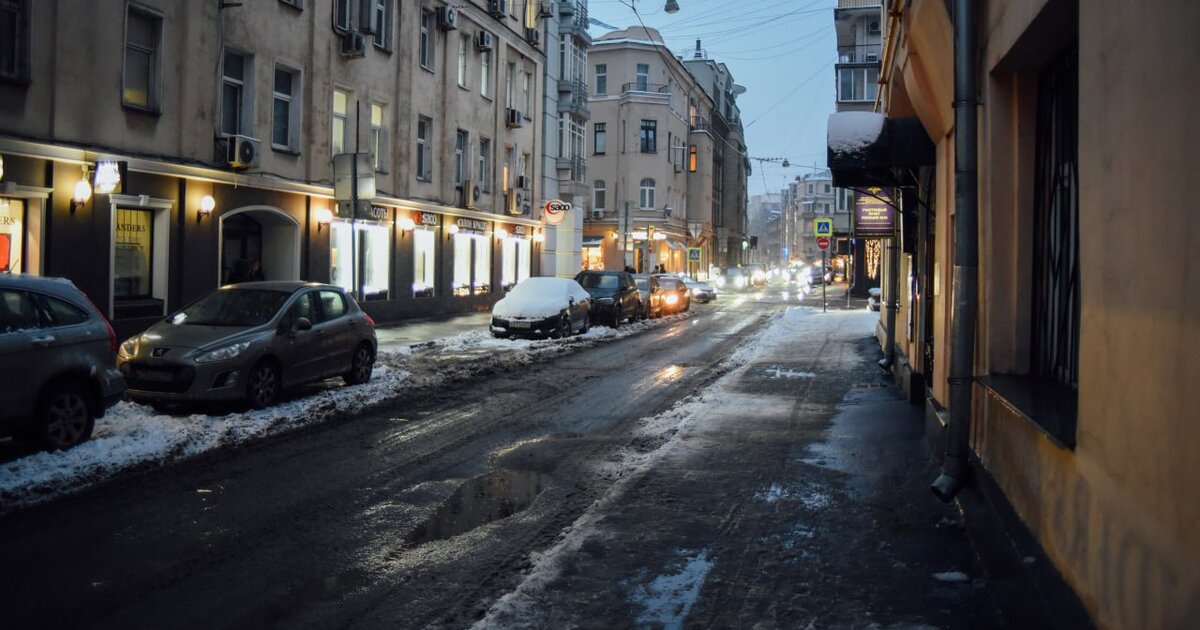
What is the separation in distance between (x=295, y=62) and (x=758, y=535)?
1885 cm

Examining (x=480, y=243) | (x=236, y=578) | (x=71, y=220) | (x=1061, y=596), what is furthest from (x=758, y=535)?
(x=480, y=243)

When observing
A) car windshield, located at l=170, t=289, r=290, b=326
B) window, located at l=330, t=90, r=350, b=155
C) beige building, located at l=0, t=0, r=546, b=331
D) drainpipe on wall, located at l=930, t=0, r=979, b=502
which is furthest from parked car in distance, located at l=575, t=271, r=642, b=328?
drainpipe on wall, located at l=930, t=0, r=979, b=502

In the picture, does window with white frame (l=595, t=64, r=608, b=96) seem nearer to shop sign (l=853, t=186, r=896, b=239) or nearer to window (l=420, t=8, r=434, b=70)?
window (l=420, t=8, r=434, b=70)

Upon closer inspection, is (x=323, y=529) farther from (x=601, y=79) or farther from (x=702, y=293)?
(x=601, y=79)

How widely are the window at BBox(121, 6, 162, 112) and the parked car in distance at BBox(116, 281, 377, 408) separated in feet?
21.4

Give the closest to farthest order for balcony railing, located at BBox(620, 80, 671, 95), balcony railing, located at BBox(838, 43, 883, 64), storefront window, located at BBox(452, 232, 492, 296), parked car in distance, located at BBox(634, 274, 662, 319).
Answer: storefront window, located at BBox(452, 232, 492, 296) → parked car in distance, located at BBox(634, 274, 662, 319) → balcony railing, located at BBox(838, 43, 883, 64) → balcony railing, located at BBox(620, 80, 671, 95)

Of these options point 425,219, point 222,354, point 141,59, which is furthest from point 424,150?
point 222,354

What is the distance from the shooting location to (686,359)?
59.4 ft

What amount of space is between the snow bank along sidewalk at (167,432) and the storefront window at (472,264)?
14717 millimetres

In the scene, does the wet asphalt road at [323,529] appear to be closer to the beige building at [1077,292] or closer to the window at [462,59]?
the beige building at [1077,292]

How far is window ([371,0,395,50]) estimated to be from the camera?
997 inches

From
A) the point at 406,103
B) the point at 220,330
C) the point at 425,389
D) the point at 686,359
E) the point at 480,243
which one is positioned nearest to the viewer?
the point at 220,330

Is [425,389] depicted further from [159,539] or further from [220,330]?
[159,539]

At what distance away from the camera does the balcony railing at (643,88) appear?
2403 inches
